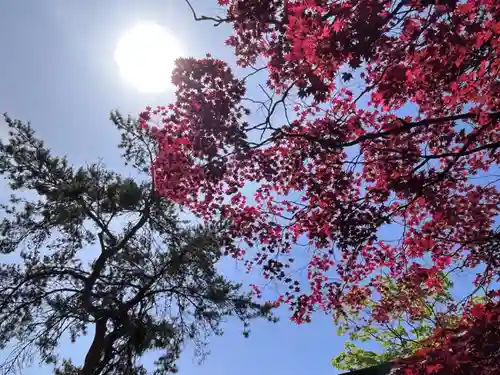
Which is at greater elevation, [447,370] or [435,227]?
[435,227]

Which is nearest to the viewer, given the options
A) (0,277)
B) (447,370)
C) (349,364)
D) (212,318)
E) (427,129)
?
(447,370)

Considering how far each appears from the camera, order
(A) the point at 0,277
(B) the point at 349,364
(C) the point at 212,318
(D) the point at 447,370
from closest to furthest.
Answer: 1. (D) the point at 447,370
2. (A) the point at 0,277
3. (C) the point at 212,318
4. (B) the point at 349,364

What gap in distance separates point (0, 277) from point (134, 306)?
3.08m

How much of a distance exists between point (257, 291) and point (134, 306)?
118 inches

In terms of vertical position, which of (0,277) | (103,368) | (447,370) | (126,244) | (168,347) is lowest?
(447,370)

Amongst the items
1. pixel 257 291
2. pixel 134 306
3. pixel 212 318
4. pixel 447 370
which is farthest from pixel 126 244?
pixel 447 370

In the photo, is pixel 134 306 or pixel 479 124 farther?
pixel 134 306

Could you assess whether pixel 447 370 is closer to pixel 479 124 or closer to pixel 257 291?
pixel 479 124

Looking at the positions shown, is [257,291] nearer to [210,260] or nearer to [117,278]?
[210,260]

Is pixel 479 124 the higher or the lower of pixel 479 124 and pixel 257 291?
the lower

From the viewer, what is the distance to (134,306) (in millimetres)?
9305

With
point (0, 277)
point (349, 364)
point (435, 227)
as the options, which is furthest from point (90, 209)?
point (349, 364)

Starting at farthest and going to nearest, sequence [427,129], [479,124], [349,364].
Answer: [349,364], [427,129], [479,124]

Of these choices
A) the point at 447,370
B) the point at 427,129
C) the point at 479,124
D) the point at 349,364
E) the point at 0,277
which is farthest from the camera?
the point at 349,364
